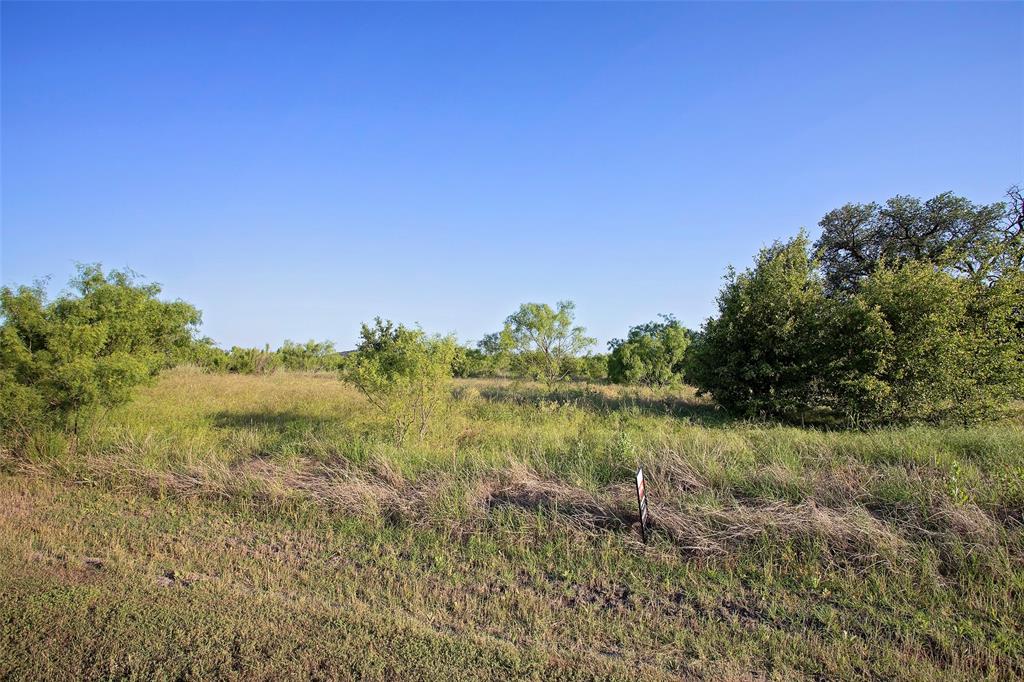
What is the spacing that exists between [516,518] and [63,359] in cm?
730

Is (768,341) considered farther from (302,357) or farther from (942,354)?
(302,357)

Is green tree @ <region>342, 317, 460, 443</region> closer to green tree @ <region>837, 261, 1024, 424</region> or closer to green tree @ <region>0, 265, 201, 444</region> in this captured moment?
green tree @ <region>0, 265, 201, 444</region>

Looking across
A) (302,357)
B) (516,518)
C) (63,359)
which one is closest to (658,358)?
(516,518)

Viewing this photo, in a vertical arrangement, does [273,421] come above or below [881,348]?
below

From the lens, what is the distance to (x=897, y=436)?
705 cm

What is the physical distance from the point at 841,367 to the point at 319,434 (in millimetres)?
10652

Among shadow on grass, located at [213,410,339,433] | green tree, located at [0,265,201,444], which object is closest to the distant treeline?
green tree, located at [0,265,201,444]

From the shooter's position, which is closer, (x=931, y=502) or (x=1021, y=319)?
(x=931, y=502)

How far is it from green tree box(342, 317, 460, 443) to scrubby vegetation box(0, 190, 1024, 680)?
0.05 metres

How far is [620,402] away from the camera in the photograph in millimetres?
13281

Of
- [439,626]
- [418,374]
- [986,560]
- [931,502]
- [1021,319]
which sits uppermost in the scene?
[1021,319]

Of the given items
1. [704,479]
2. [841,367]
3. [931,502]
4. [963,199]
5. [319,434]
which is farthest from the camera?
[963,199]

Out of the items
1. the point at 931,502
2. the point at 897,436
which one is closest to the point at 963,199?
the point at 897,436

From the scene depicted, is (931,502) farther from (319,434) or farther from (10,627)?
(319,434)
